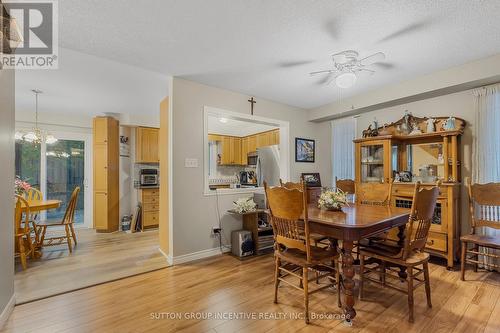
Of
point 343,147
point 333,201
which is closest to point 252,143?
point 343,147

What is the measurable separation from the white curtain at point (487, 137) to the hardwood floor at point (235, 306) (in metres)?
1.16

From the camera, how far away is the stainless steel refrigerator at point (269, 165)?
4.47 metres

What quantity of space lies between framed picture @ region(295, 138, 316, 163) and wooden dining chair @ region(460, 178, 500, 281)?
236cm

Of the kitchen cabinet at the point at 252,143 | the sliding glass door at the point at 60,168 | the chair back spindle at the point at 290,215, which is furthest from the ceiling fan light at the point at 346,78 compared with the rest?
the sliding glass door at the point at 60,168

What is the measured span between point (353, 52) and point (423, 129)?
189cm

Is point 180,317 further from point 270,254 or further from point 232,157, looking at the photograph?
point 232,157

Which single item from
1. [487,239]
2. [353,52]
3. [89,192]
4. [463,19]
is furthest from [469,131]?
[89,192]

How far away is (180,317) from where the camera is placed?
1895mm

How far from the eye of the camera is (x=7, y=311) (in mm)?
1872

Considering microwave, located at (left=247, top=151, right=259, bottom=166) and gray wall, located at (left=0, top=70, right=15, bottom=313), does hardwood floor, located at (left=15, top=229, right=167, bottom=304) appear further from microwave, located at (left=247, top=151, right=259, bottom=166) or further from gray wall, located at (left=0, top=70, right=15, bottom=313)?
microwave, located at (left=247, top=151, right=259, bottom=166)

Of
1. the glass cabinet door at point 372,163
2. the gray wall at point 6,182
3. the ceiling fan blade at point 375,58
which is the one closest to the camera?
the gray wall at point 6,182

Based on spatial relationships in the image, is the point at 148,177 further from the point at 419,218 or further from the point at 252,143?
the point at 419,218

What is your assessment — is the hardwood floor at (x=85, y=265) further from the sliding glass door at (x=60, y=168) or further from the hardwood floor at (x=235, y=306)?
the sliding glass door at (x=60, y=168)

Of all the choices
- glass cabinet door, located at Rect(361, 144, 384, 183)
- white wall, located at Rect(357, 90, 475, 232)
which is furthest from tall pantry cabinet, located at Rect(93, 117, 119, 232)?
white wall, located at Rect(357, 90, 475, 232)
